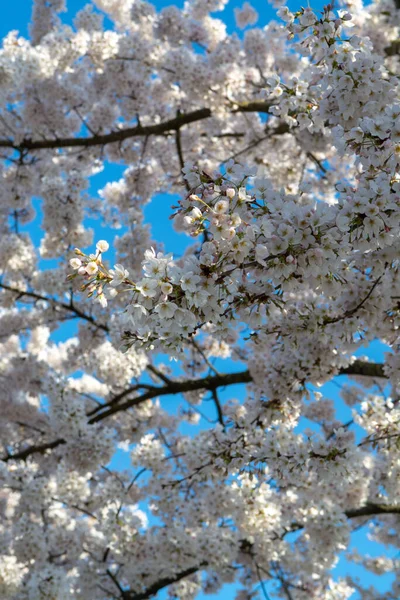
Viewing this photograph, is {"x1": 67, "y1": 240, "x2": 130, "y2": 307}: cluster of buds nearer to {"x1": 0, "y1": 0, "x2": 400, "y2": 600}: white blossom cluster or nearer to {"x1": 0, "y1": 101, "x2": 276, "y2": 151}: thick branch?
{"x1": 0, "y1": 0, "x2": 400, "y2": 600}: white blossom cluster

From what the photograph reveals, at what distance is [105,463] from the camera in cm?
766

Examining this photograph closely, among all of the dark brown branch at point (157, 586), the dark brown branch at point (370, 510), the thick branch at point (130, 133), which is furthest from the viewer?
the thick branch at point (130, 133)

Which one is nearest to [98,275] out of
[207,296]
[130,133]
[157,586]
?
[207,296]

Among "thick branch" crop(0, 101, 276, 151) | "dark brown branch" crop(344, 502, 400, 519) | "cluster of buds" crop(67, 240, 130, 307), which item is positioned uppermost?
"thick branch" crop(0, 101, 276, 151)

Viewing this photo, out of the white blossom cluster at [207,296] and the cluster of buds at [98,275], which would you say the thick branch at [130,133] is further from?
the cluster of buds at [98,275]

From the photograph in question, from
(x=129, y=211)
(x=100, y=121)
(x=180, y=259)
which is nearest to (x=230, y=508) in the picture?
(x=180, y=259)

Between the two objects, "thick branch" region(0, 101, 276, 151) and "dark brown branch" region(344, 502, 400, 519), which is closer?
"dark brown branch" region(344, 502, 400, 519)

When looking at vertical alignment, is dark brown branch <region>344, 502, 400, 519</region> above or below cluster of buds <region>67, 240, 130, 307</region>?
above

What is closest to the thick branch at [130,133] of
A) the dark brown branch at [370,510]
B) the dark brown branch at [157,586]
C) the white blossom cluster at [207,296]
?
the white blossom cluster at [207,296]

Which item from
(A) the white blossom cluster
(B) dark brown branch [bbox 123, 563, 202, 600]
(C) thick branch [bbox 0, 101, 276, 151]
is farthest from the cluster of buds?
(B) dark brown branch [bbox 123, 563, 202, 600]

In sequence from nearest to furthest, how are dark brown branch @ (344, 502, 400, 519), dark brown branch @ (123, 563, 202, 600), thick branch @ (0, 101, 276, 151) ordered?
1. dark brown branch @ (344, 502, 400, 519)
2. dark brown branch @ (123, 563, 202, 600)
3. thick branch @ (0, 101, 276, 151)

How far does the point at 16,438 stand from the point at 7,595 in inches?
144

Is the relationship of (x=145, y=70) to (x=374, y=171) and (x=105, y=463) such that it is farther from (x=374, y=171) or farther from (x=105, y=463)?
(x=374, y=171)

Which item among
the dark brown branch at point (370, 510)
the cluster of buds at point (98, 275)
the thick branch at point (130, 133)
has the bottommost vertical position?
the cluster of buds at point (98, 275)
